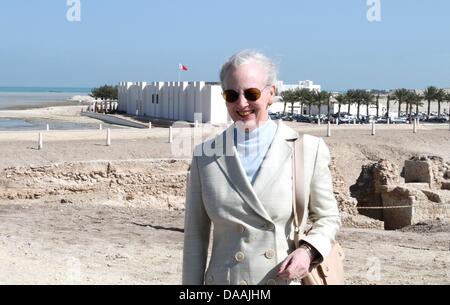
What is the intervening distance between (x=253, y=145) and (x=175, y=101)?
46.5 meters

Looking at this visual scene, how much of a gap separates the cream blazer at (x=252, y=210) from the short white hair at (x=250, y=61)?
0.23 meters

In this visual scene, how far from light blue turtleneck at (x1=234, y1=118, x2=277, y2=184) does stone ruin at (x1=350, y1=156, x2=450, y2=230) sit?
1321 centimetres

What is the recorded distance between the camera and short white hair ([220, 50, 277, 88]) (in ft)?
9.82

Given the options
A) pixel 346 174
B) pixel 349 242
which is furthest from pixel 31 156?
pixel 349 242

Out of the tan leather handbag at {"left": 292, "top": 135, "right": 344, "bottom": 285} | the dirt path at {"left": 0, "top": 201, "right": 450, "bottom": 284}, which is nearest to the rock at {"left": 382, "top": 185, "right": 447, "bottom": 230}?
the dirt path at {"left": 0, "top": 201, "right": 450, "bottom": 284}

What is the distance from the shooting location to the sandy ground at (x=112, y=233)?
28.9 feet

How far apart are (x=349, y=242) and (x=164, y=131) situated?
23468mm

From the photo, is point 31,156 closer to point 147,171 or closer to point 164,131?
point 147,171

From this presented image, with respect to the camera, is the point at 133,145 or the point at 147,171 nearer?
the point at 147,171

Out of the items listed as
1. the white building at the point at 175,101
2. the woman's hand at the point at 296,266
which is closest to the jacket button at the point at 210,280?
the woman's hand at the point at 296,266

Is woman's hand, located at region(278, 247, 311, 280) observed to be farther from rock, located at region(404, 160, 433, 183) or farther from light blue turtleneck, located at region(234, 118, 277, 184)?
rock, located at region(404, 160, 433, 183)

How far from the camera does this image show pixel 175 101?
1939 inches
